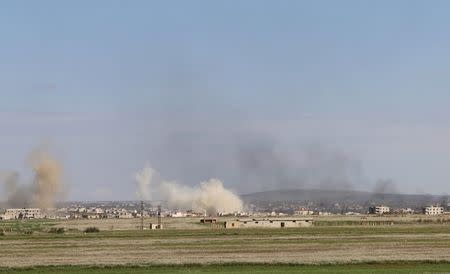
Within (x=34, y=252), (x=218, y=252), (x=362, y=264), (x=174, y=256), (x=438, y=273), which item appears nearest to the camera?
(x=438, y=273)

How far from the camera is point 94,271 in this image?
5259cm

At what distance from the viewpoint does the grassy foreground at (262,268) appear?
5109cm

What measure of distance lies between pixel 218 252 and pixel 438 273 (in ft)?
88.0

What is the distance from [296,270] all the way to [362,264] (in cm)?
678

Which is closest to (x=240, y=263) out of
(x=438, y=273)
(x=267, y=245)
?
(x=438, y=273)

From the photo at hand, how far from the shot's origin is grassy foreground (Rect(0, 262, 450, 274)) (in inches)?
2012

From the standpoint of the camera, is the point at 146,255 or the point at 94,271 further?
the point at 146,255

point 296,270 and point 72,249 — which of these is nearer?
point 296,270

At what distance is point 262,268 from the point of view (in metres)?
53.7

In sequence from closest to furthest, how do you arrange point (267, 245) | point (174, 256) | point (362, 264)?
1. point (362, 264)
2. point (174, 256)
3. point (267, 245)

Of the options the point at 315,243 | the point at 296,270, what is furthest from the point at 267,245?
the point at 296,270

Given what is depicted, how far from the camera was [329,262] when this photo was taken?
56875 millimetres

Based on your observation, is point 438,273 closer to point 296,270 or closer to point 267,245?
point 296,270

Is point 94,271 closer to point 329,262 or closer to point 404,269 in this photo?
point 329,262
